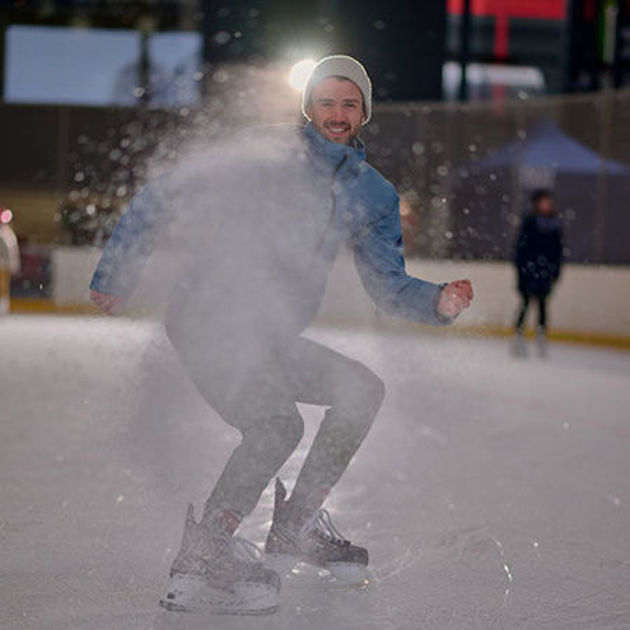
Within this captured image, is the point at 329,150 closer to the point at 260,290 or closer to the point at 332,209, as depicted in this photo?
the point at 332,209

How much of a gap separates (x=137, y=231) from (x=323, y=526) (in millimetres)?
682

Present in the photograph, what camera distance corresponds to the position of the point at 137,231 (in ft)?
6.42

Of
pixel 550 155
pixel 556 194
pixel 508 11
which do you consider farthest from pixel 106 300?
pixel 508 11

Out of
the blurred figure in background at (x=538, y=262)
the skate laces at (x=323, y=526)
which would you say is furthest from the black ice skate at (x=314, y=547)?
the blurred figure in background at (x=538, y=262)

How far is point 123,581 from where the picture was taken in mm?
2195

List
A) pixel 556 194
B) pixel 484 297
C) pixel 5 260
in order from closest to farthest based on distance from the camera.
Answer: pixel 5 260 → pixel 484 297 → pixel 556 194

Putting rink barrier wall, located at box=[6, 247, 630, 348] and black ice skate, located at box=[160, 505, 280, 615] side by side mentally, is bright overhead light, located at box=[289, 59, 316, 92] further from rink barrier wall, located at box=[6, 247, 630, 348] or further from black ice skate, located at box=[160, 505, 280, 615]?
rink barrier wall, located at box=[6, 247, 630, 348]

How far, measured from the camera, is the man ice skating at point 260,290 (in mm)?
1967

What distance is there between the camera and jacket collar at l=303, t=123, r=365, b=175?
80.0 inches

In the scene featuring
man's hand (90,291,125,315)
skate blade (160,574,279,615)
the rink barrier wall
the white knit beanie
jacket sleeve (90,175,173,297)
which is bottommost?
the rink barrier wall

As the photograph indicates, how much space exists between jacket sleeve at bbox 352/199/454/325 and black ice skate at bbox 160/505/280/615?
49 centimetres

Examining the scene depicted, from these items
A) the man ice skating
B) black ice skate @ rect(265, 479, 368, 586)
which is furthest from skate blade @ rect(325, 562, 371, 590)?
the man ice skating

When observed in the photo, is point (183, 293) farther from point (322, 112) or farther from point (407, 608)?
point (407, 608)

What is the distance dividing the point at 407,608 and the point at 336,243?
636mm
